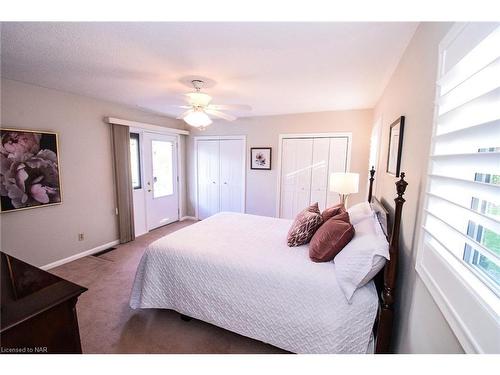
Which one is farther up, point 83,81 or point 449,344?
point 83,81

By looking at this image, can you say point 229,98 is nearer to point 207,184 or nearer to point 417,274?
point 207,184

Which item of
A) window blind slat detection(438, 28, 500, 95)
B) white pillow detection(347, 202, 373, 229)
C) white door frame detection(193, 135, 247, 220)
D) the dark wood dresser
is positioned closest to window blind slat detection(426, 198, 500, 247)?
window blind slat detection(438, 28, 500, 95)

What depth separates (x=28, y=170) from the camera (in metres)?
2.56

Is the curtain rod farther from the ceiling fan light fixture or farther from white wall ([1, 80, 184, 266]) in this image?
the ceiling fan light fixture

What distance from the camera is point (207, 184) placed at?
496cm

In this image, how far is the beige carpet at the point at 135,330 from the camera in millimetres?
1712

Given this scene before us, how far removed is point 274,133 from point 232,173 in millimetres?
1232

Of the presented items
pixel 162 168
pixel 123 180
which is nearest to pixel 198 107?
pixel 123 180

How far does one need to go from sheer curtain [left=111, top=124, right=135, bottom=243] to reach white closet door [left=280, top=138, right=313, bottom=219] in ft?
9.07

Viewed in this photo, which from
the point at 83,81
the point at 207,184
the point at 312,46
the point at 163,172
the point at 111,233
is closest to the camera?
the point at 312,46

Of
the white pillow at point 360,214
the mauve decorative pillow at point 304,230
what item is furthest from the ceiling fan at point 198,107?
the white pillow at point 360,214

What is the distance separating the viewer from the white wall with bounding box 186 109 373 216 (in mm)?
3717
